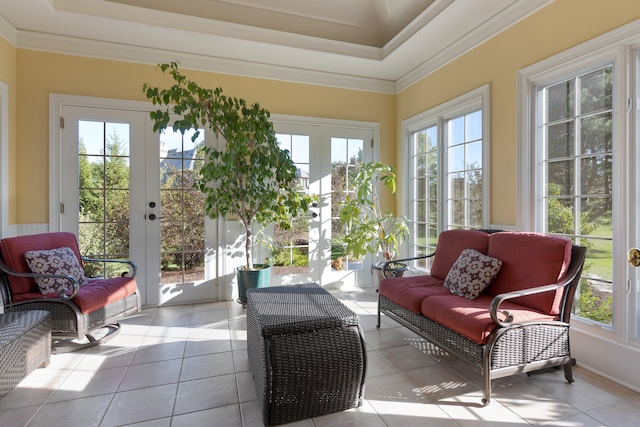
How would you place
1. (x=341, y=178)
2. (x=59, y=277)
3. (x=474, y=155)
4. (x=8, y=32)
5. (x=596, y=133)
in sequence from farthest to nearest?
1. (x=341, y=178)
2. (x=474, y=155)
3. (x=8, y=32)
4. (x=59, y=277)
5. (x=596, y=133)

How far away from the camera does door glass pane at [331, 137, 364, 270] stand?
464 cm

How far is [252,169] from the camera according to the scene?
12.0 ft

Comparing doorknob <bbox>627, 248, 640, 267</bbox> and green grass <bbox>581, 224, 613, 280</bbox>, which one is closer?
doorknob <bbox>627, 248, 640, 267</bbox>

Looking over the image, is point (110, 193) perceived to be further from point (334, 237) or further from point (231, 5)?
point (334, 237)

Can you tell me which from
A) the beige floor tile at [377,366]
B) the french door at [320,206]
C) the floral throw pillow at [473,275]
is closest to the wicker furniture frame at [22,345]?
the beige floor tile at [377,366]

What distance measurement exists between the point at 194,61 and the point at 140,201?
1.70 metres

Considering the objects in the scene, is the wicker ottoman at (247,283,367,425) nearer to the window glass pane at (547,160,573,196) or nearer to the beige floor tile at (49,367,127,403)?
the beige floor tile at (49,367,127,403)

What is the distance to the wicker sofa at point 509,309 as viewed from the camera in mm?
2000

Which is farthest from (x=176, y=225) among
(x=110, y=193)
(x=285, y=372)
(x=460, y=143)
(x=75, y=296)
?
(x=460, y=143)

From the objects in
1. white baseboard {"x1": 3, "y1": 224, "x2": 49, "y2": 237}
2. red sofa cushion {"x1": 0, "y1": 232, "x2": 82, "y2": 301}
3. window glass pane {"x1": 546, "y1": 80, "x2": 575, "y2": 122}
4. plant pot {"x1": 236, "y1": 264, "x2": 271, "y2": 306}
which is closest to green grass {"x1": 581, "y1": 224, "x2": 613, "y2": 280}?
window glass pane {"x1": 546, "y1": 80, "x2": 575, "y2": 122}

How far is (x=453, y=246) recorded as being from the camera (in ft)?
10.1

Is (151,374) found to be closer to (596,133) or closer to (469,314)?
(469,314)

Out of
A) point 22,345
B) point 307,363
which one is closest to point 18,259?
point 22,345

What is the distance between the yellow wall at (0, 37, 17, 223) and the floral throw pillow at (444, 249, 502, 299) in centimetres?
407
